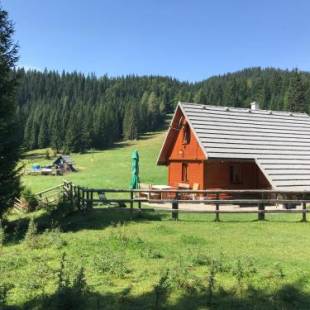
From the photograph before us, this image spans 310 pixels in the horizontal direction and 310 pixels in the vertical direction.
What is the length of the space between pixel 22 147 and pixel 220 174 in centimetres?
1392

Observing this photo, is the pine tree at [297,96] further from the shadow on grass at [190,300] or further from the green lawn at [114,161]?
the shadow on grass at [190,300]

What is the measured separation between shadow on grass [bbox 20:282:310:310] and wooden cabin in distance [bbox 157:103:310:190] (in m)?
16.8

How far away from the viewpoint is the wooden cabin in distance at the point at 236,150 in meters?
26.5

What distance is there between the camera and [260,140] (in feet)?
95.2

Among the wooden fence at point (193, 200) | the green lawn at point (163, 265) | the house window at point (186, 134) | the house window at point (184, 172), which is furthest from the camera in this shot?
the house window at point (184, 172)

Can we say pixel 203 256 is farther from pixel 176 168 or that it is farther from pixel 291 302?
pixel 176 168

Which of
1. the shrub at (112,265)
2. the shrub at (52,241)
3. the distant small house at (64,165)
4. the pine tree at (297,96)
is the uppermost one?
the pine tree at (297,96)

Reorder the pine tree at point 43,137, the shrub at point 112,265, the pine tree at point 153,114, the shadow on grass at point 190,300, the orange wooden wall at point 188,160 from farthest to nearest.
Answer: the pine tree at point 153,114 → the pine tree at point 43,137 → the orange wooden wall at point 188,160 → the shrub at point 112,265 → the shadow on grass at point 190,300

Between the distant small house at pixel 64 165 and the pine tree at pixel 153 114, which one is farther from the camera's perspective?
the pine tree at pixel 153 114

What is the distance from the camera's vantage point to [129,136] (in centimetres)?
14538

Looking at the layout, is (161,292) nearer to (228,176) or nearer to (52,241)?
(52,241)

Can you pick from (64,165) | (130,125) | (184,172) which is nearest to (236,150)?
(184,172)

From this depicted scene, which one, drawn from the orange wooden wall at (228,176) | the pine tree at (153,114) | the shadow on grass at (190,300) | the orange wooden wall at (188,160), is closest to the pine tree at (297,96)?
the orange wooden wall at (188,160)

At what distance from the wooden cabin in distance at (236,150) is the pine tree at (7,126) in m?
11.7
